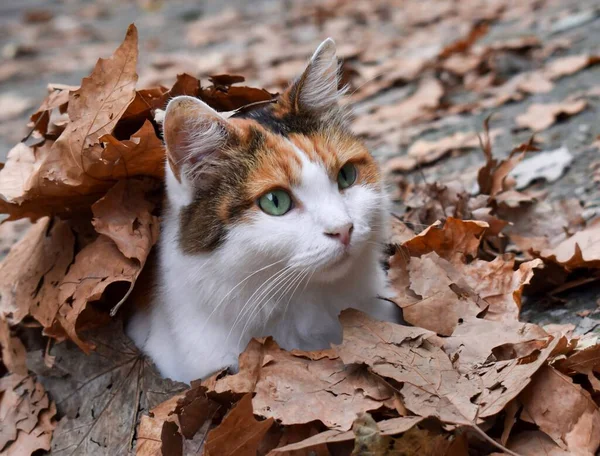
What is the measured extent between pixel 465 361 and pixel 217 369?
954 millimetres

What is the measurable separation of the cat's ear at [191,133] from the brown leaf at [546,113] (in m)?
2.79

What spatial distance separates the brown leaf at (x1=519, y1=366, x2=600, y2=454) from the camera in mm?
2039

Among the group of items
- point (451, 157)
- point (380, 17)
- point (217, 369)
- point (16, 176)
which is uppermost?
point (16, 176)

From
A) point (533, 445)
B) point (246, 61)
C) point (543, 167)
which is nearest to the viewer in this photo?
point (533, 445)

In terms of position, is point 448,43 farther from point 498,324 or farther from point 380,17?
point 498,324

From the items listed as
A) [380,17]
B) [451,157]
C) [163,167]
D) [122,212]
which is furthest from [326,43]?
[380,17]

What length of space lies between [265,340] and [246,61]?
5.87 m

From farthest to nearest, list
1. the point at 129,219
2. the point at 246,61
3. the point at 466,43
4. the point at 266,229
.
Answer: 1. the point at 246,61
2. the point at 466,43
3. the point at 129,219
4. the point at 266,229

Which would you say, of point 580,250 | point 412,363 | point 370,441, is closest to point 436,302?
point 412,363

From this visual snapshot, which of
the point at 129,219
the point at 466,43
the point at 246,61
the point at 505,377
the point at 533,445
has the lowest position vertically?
the point at 246,61

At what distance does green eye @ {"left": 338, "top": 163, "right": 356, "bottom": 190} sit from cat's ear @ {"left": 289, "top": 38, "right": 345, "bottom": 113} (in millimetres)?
325

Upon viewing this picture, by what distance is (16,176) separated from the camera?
2.94 meters

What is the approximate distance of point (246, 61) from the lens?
789cm

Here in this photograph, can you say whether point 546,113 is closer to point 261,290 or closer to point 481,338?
point 481,338
